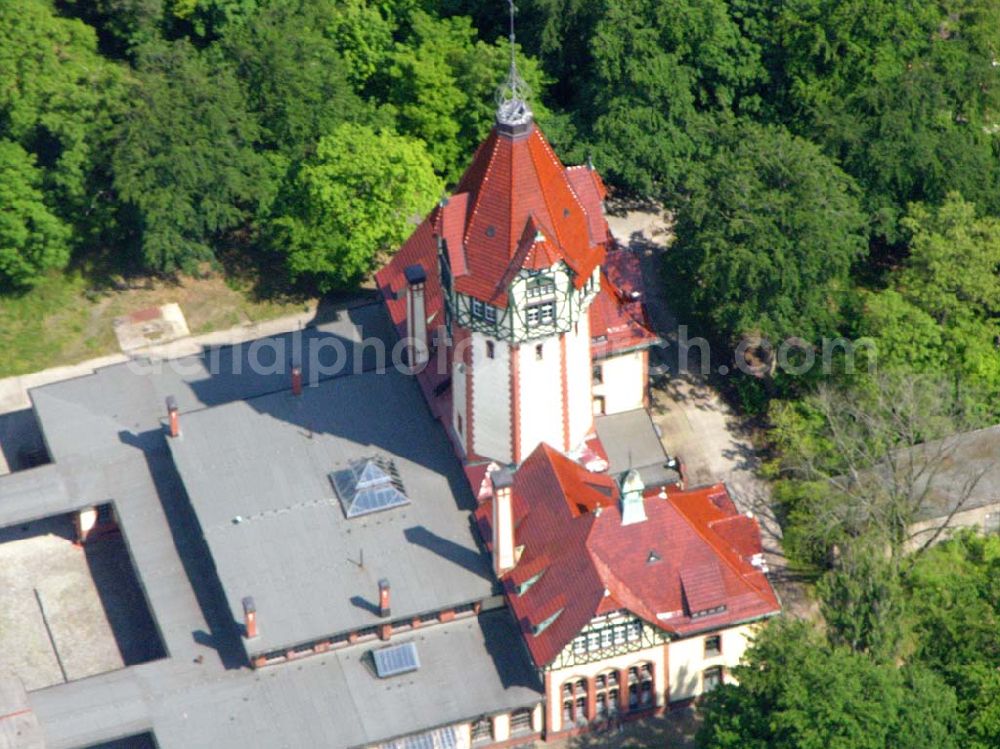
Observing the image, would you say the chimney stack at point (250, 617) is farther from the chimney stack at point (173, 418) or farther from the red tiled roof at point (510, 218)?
the red tiled roof at point (510, 218)

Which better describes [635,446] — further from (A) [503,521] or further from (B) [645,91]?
(B) [645,91]

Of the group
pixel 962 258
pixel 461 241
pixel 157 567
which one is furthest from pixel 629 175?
pixel 157 567

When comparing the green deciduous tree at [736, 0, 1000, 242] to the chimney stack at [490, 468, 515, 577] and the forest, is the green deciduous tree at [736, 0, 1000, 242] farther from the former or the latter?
the chimney stack at [490, 468, 515, 577]

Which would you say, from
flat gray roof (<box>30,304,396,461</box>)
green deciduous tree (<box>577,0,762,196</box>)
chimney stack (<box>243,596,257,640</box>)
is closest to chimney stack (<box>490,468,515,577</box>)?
chimney stack (<box>243,596,257,640</box>)

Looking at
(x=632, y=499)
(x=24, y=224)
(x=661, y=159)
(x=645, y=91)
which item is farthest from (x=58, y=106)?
(x=632, y=499)

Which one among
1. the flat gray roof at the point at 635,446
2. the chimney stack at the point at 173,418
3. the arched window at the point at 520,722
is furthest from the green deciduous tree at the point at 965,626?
the chimney stack at the point at 173,418
